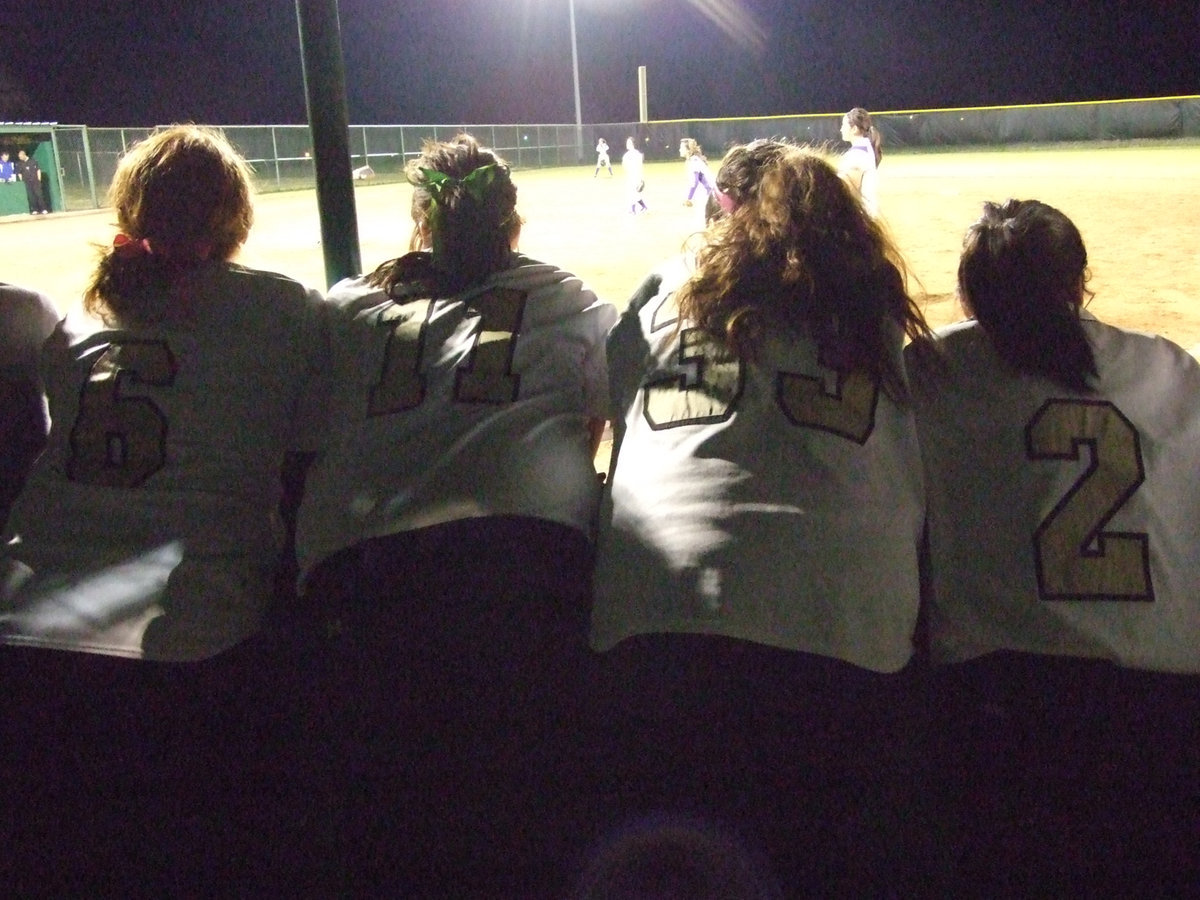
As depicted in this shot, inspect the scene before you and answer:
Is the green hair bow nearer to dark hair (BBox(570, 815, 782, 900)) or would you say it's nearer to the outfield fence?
dark hair (BBox(570, 815, 782, 900))

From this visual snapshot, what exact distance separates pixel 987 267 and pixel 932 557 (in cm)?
52

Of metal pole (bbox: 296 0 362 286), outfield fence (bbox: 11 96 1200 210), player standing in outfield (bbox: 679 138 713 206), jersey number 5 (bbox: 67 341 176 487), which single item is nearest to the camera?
jersey number 5 (bbox: 67 341 176 487)

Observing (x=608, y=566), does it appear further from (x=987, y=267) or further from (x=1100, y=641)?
(x=987, y=267)

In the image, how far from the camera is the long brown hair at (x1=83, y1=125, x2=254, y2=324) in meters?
1.93

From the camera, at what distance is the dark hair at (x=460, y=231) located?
201 centimetres

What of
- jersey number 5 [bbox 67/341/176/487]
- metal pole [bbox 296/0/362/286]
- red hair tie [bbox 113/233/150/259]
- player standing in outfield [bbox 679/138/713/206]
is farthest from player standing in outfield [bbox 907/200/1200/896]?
player standing in outfield [bbox 679/138/713/206]

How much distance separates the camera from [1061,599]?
61.6 inches

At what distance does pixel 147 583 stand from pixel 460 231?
86cm

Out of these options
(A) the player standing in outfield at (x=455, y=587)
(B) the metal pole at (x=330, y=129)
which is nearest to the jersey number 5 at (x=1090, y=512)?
(A) the player standing in outfield at (x=455, y=587)

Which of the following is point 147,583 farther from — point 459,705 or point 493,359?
point 493,359

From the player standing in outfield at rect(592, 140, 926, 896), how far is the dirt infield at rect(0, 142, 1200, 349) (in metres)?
0.34

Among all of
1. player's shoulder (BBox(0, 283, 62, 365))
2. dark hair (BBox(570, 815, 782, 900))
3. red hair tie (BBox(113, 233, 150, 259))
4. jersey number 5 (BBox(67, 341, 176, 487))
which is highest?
red hair tie (BBox(113, 233, 150, 259))

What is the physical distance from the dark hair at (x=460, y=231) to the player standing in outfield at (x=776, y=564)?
1.63 ft

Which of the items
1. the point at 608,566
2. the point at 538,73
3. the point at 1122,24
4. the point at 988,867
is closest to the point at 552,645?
the point at 608,566
